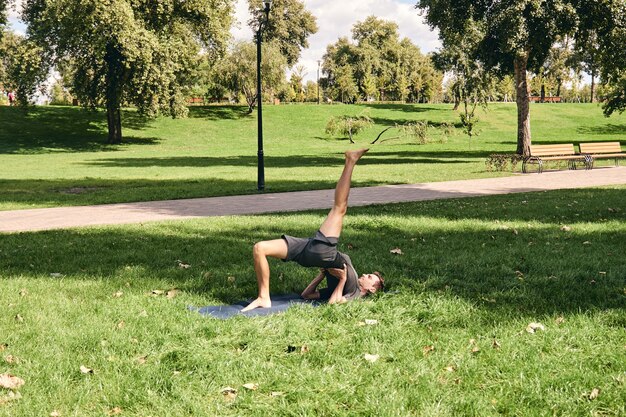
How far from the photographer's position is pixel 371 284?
5730 mm

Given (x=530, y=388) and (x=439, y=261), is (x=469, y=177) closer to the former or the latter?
(x=439, y=261)

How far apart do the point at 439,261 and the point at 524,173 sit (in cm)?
1465

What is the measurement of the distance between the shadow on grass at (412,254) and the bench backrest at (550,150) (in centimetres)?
986

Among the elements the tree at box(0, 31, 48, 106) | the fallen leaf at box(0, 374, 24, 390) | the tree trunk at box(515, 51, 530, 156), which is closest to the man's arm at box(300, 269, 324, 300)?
the fallen leaf at box(0, 374, 24, 390)

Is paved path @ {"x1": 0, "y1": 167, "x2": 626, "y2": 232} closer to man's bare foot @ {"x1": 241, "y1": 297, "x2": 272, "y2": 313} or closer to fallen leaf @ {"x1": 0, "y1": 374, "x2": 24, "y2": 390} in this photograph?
man's bare foot @ {"x1": 241, "y1": 297, "x2": 272, "y2": 313}

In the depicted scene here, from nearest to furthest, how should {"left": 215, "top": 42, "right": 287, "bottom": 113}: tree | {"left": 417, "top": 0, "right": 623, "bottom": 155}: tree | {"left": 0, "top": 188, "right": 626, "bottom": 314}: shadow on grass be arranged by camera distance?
{"left": 0, "top": 188, "right": 626, "bottom": 314}: shadow on grass, {"left": 417, "top": 0, "right": 623, "bottom": 155}: tree, {"left": 215, "top": 42, "right": 287, "bottom": 113}: tree

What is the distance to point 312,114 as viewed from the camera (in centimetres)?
5947

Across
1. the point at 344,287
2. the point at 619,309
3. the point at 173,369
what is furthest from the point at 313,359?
the point at 619,309

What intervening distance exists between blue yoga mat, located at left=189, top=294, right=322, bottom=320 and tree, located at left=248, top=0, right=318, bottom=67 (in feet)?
250

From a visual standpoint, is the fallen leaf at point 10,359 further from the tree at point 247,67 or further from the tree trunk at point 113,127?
the tree at point 247,67

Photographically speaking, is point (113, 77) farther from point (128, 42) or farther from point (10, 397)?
point (10, 397)

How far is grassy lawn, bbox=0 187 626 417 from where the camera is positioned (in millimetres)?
3648

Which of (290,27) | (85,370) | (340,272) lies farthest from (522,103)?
(290,27)

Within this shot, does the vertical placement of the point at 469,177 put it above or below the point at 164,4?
below
